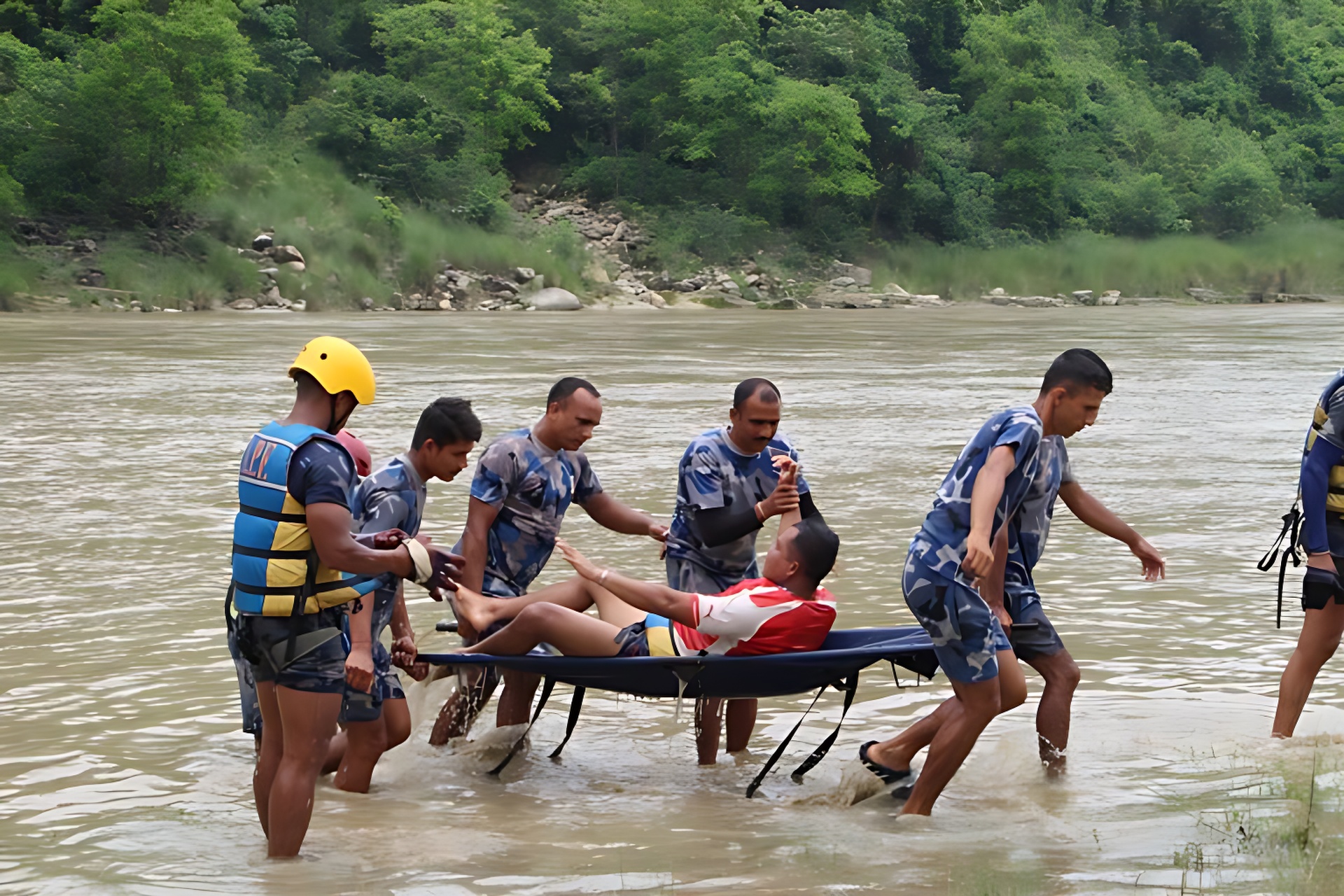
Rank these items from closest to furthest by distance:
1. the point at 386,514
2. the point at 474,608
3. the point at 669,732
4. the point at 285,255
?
the point at 386,514 < the point at 474,608 < the point at 669,732 < the point at 285,255

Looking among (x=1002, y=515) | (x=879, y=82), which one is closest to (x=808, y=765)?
(x=1002, y=515)

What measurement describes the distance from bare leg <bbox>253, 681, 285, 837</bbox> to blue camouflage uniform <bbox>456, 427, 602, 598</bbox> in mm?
1339

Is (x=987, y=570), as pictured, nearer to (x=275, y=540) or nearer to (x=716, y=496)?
(x=716, y=496)

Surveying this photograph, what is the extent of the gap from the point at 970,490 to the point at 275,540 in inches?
80.7

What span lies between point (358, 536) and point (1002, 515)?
6.39 ft

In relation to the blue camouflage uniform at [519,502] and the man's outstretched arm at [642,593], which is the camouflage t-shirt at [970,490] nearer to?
the man's outstretched arm at [642,593]

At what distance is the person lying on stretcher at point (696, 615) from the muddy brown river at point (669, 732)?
53 centimetres

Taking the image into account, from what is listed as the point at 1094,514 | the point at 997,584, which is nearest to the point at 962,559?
the point at 997,584

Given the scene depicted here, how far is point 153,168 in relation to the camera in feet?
145

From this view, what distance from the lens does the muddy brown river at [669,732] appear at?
466cm

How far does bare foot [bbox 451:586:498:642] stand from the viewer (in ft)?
18.1

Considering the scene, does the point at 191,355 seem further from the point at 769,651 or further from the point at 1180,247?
the point at 1180,247

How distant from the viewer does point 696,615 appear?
17.4 ft

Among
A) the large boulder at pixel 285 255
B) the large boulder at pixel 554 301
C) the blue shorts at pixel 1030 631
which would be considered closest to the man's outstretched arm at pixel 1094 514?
the blue shorts at pixel 1030 631
